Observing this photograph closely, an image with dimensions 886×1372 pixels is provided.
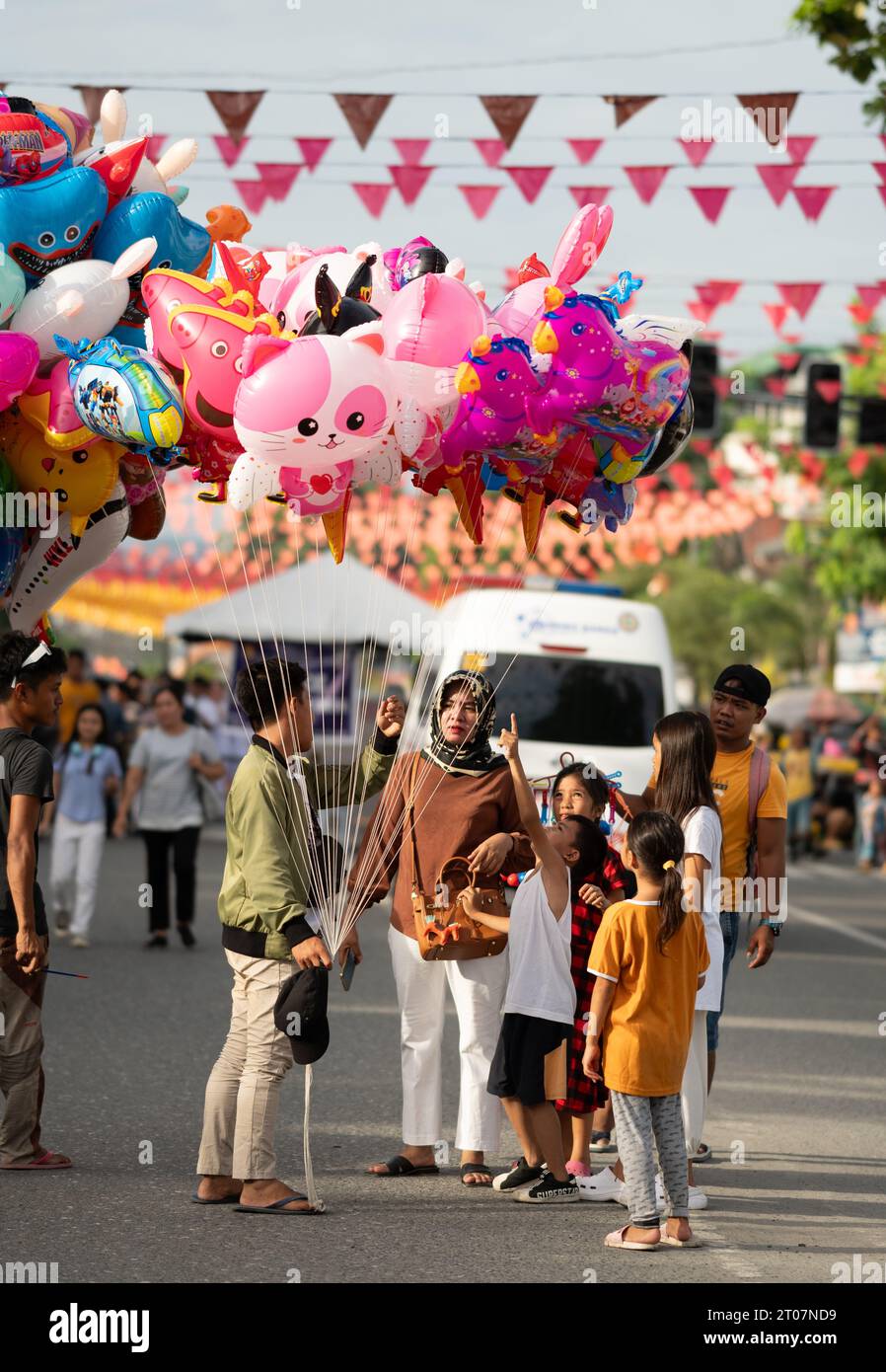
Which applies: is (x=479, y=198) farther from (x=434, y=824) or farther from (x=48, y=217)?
(x=434, y=824)

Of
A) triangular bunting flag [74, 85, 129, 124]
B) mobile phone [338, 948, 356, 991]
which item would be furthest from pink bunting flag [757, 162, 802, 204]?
mobile phone [338, 948, 356, 991]

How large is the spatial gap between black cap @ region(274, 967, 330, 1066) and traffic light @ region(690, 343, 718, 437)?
1369cm

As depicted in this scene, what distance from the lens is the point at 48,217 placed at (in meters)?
7.22

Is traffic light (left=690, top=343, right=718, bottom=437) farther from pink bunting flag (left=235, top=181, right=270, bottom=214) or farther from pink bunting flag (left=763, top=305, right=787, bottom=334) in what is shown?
pink bunting flag (left=235, top=181, right=270, bottom=214)

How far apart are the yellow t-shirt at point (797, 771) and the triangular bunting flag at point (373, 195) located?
11.1 m

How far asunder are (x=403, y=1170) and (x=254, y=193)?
8348 mm

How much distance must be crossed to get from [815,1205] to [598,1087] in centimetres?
91

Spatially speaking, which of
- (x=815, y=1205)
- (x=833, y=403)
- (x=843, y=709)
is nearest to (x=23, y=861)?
(x=815, y=1205)

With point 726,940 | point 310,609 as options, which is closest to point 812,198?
point 726,940

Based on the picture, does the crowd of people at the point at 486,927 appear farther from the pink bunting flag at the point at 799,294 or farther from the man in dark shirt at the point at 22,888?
the pink bunting flag at the point at 799,294

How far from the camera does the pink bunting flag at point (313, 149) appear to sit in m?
12.9

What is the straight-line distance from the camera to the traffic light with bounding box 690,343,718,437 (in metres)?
19.5

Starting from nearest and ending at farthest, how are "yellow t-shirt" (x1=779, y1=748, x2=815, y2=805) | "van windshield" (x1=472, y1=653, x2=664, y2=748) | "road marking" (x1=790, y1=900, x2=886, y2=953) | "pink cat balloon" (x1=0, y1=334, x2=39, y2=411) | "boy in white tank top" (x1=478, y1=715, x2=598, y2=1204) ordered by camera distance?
"boy in white tank top" (x1=478, y1=715, x2=598, y2=1204) < "pink cat balloon" (x1=0, y1=334, x2=39, y2=411) < "van windshield" (x1=472, y1=653, x2=664, y2=748) < "road marking" (x1=790, y1=900, x2=886, y2=953) < "yellow t-shirt" (x1=779, y1=748, x2=815, y2=805)

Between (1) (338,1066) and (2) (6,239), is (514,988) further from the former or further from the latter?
(2) (6,239)
